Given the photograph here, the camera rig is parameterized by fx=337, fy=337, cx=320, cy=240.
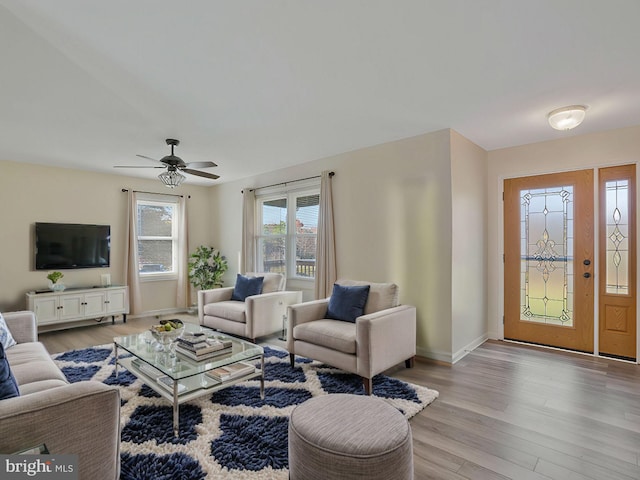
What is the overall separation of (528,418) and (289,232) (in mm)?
3916

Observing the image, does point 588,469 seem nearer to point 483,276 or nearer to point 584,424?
point 584,424

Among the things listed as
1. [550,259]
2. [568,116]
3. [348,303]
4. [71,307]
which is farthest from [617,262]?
[71,307]

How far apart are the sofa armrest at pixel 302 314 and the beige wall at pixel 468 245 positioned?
141 centimetres

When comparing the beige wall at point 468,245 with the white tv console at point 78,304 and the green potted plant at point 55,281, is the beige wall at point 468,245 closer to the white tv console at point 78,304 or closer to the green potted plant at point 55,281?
the white tv console at point 78,304

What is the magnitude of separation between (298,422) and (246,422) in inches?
36.7

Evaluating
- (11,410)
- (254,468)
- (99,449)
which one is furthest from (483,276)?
(11,410)

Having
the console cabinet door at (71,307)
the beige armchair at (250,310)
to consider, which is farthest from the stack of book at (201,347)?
the console cabinet door at (71,307)

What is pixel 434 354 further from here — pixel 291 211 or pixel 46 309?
pixel 46 309

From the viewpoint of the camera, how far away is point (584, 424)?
239 cm

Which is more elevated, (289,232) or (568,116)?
(568,116)

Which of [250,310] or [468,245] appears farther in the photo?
[250,310]

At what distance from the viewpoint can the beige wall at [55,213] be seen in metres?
4.77

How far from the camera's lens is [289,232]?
18.1ft

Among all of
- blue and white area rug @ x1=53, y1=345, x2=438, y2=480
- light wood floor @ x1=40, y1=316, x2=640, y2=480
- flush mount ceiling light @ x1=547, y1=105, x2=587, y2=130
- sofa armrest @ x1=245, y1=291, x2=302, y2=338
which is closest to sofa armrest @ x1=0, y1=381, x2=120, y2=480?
blue and white area rug @ x1=53, y1=345, x2=438, y2=480
